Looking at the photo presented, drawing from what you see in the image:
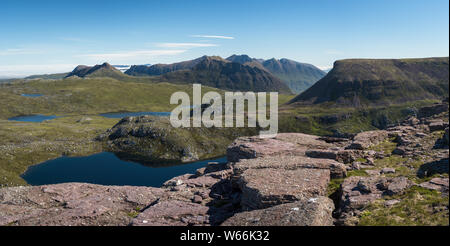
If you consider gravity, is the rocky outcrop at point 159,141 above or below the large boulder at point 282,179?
below

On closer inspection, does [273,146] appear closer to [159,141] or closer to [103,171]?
[103,171]

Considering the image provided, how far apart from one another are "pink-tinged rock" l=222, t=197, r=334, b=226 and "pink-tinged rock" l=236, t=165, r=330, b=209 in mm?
1642

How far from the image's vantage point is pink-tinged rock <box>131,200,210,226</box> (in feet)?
83.0

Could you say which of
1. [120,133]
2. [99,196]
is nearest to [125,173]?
[120,133]

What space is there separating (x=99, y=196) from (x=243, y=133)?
16090cm

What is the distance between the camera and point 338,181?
95.3ft

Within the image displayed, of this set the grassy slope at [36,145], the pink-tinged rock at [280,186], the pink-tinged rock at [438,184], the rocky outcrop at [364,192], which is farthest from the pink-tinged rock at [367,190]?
the grassy slope at [36,145]

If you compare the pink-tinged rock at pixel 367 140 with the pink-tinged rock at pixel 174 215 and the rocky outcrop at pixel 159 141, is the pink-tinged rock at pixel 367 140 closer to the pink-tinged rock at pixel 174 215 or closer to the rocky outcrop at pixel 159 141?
the pink-tinged rock at pixel 174 215

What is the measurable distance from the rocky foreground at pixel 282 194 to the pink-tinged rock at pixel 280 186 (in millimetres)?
94

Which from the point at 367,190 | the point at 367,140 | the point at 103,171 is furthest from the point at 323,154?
the point at 103,171

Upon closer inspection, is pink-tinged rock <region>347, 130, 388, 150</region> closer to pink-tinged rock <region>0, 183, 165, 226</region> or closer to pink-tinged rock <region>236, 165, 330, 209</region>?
pink-tinged rock <region>236, 165, 330, 209</region>

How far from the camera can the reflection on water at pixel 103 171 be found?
110375 mm

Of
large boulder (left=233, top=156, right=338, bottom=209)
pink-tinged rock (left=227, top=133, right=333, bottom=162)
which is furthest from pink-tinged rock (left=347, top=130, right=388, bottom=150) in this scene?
large boulder (left=233, top=156, right=338, bottom=209)
